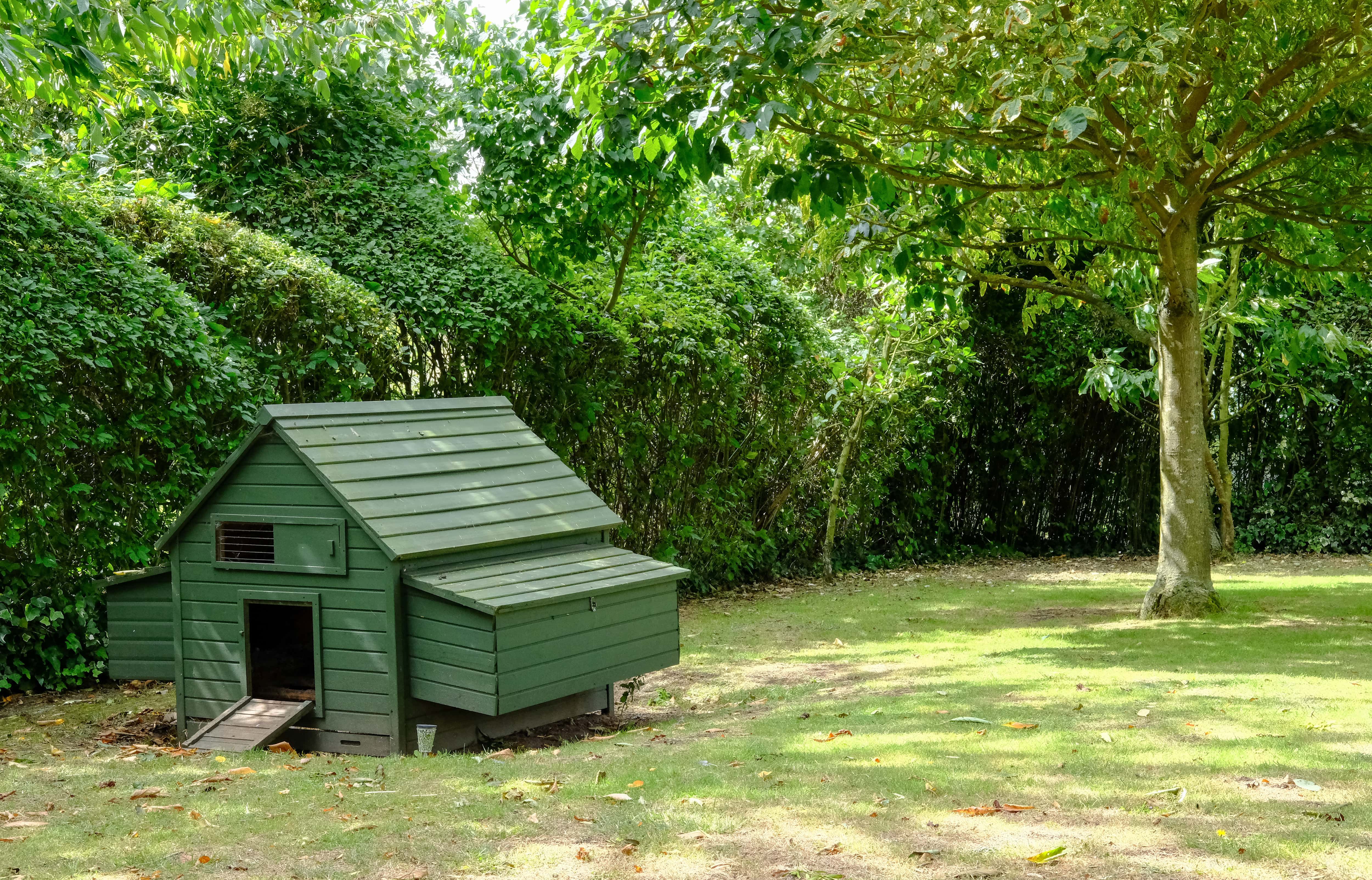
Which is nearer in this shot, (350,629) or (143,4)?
(350,629)

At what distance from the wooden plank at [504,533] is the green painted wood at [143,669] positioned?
5.98 ft

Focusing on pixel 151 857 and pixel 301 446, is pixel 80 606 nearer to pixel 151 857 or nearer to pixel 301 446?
pixel 301 446

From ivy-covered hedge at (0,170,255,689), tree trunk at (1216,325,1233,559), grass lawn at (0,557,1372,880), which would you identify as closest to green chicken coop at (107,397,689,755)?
grass lawn at (0,557,1372,880)

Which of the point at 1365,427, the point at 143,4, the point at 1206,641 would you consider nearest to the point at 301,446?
the point at 143,4

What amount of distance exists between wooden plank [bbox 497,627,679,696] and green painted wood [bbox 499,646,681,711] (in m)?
0.01

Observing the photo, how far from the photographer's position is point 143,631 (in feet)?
21.7

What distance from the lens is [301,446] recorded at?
5855 mm

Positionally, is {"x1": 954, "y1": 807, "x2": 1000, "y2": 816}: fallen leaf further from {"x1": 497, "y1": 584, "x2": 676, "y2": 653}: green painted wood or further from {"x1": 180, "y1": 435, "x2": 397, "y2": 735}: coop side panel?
{"x1": 180, "y1": 435, "x2": 397, "y2": 735}: coop side panel

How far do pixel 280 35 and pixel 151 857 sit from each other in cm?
659

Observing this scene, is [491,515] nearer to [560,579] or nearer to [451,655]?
[560,579]

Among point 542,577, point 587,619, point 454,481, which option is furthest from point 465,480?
point 587,619

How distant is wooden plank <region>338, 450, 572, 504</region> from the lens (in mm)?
5820

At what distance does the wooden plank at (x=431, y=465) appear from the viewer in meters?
5.84

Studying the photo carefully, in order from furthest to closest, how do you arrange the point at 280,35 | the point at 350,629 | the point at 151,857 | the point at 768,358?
the point at 768,358 < the point at 280,35 < the point at 350,629 < the point at 151,857
